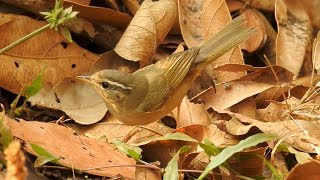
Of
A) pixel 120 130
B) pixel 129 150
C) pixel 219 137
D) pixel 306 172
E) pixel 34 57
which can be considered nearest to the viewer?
pixel 306 172

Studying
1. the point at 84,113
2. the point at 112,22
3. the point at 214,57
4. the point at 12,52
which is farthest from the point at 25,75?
the point at 214,57

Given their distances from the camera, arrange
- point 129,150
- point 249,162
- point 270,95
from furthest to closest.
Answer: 1. point 270,95
2. point 129,150
3. point 249,162

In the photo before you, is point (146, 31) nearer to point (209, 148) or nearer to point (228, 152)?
point (209, 148)

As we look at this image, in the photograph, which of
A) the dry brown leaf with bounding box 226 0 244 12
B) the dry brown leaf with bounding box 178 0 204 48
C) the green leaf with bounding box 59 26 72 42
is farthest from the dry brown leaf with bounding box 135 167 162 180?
the dry brown leaf with bounding box 226 0 244 12

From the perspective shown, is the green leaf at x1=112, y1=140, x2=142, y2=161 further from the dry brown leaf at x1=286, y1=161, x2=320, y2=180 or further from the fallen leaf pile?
the dry brown leaf at x1=286, y1=161, x2=320, y2=180

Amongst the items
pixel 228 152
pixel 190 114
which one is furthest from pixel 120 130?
pixel 228 152

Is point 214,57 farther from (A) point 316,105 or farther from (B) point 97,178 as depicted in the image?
(B) point 97,178

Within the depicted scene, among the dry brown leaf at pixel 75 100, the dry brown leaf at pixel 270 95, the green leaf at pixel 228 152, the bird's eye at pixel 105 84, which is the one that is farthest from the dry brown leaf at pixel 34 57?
the green leaf at pixel 228 152
